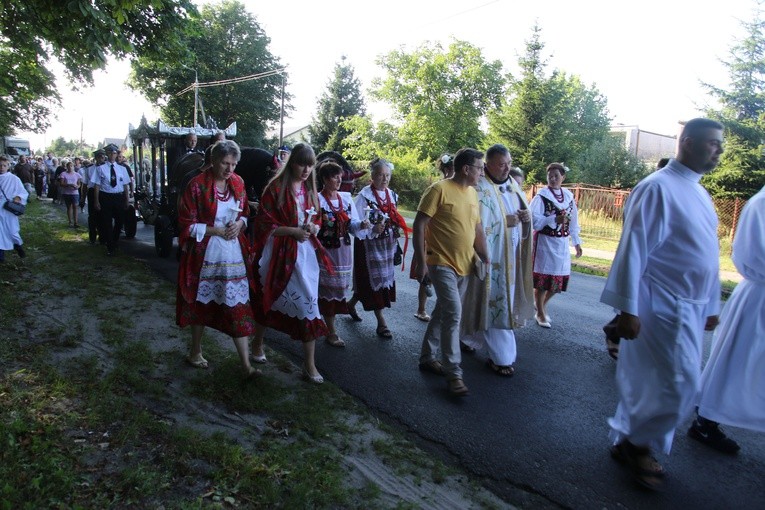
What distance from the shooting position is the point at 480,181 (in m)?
5.28

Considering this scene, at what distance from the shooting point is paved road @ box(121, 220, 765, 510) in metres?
3.32

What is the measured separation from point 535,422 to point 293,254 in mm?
2319

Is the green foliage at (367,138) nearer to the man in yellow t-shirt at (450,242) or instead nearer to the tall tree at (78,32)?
the tall tree at (78,32)

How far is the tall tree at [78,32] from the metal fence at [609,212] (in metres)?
16.0

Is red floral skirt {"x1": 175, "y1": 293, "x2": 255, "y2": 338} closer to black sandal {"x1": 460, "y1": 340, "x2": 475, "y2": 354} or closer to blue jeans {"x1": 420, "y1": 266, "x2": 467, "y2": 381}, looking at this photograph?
blue jeans {"x1": 420, "y1": 266, "x2": 467, "y2": 381}

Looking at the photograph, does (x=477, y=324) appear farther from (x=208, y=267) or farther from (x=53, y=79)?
(x=53, y=79)

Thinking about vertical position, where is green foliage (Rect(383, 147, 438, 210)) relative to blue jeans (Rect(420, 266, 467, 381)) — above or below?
above

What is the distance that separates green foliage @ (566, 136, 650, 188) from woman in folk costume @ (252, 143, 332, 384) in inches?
1090

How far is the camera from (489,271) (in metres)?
5.14

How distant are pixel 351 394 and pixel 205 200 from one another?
1977 millimetres

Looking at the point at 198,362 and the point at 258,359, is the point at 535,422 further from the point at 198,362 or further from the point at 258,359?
the point at 198,362

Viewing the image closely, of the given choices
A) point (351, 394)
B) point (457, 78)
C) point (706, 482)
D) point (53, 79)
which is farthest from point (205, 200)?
point (457, 78)

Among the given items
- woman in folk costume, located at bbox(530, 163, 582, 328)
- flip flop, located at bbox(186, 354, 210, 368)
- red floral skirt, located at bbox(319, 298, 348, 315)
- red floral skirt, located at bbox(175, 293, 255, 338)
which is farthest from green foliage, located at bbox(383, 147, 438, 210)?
red floral skirt, located at bbox(175, 293, 255, 338)

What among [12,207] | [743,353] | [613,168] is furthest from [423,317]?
[613,168]
